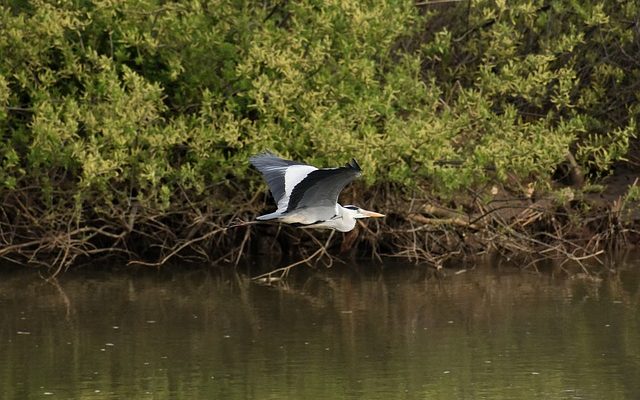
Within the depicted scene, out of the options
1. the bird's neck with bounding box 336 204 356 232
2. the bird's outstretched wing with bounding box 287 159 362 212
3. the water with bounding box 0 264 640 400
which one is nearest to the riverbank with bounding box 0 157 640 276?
the water with bounding box 0 264 640 400

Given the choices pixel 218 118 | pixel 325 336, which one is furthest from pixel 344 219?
pixel 218 118

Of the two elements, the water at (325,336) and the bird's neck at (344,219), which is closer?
the water at (325,336)

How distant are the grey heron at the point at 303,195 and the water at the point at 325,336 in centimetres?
110

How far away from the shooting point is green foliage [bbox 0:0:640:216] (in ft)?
43.7

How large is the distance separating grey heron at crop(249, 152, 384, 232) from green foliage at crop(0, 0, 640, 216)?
110 inches

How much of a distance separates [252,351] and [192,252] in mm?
4511

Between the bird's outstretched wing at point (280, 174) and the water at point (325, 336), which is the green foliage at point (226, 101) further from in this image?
the bird's outstretched wing at point (280, 174)

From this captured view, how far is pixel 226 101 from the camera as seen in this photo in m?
13.9

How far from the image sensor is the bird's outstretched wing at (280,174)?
10.0m

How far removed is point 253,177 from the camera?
14.0 meters

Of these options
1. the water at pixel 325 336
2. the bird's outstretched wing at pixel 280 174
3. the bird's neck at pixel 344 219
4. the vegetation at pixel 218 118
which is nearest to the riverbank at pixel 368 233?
the vegetation at pixel 218 118

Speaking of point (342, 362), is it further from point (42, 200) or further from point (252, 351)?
point (42, 200)

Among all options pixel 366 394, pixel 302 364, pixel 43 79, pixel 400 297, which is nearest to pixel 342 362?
pixel 302 364

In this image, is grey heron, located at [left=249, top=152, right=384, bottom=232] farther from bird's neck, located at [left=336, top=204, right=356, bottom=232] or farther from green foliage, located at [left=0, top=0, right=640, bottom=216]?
green foliage, located at [left=0, top=0, right=640, bottom=216]
